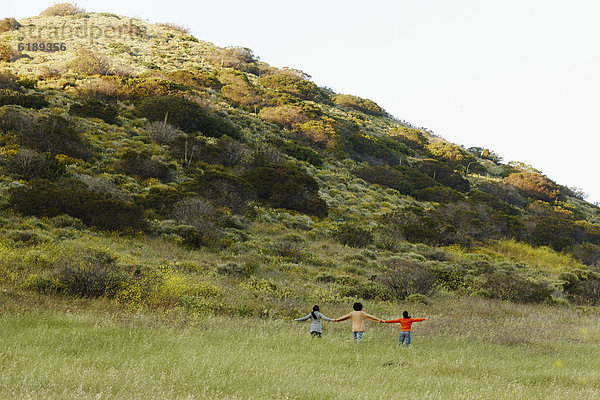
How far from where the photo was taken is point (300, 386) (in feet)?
16.3

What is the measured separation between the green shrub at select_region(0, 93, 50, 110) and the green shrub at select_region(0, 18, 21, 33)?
3789cm

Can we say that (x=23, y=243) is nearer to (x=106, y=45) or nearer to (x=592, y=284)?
(x=592, y=284)

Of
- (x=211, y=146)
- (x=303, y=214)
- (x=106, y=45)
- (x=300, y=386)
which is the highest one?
(x=106, y=45)

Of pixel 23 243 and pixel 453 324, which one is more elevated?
pixel 23 243

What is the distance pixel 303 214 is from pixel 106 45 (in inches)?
1921

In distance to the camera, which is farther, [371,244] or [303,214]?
[303,214]

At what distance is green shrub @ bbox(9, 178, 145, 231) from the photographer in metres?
15.9

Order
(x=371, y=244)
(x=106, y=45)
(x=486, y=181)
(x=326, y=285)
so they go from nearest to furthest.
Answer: (x=326, y=285) → (x=371, y=244) → (x=486, y=181) → (x=106, y=45)

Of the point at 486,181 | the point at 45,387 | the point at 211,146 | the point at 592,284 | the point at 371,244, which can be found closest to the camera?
the point at 45,387

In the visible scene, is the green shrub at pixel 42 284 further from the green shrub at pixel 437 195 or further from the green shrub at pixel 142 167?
the green shrub at pixel 437 195

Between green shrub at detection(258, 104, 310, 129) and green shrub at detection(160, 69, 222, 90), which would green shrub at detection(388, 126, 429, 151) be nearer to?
green shrub at detection(258, 104, 310, 129)

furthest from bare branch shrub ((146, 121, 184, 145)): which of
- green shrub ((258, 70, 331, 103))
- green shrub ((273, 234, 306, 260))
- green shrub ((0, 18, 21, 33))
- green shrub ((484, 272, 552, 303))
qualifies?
green shrub ((0, 18, 21, 33))

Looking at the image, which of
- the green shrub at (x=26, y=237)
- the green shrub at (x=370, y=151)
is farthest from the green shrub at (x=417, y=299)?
the green shrub at (x=370, y=151)

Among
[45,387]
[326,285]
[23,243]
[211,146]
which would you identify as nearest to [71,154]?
[211,146]
